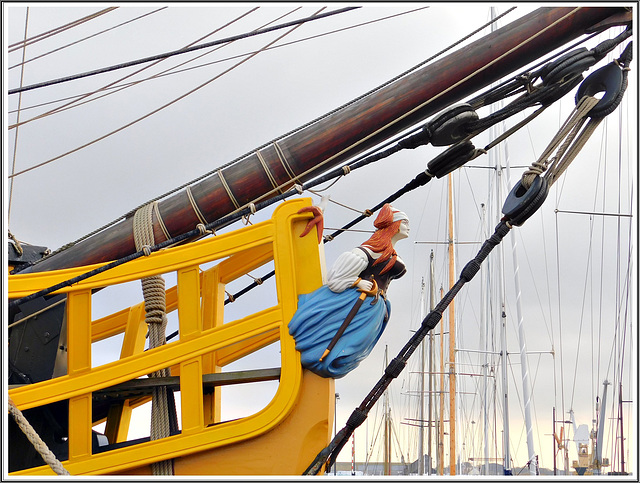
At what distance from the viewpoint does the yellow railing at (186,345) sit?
4.28 m

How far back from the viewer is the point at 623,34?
4684 mm

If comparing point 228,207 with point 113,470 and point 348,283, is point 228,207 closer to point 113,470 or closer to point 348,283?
point 348,283

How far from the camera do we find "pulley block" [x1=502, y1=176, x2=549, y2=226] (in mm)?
4541

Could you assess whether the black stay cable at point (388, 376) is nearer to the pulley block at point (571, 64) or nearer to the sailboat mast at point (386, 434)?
the pulley block at point (571, 64)

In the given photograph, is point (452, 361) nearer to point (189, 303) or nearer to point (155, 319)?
point (155, 319)

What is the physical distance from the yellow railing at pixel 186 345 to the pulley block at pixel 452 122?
0.93m

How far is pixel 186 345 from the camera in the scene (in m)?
4.38

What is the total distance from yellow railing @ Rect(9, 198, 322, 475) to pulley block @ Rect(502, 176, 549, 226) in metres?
1.14

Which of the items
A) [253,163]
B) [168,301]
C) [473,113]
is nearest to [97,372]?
[168,301]

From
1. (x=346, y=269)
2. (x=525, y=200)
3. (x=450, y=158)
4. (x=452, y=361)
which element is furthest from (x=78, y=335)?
(x=452, y=361)

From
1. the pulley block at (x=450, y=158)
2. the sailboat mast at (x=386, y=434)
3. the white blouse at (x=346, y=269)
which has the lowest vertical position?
the sailboat mast at (x=386, y=434)

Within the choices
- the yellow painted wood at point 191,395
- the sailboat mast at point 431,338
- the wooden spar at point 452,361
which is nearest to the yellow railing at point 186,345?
the yellow painted wood at point 191,395

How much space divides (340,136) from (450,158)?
2.24ft

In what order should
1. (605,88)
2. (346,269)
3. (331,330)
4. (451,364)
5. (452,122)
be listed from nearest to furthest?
(331,330) < (346,269) < (452,122) < (605,88) < (451,364)
